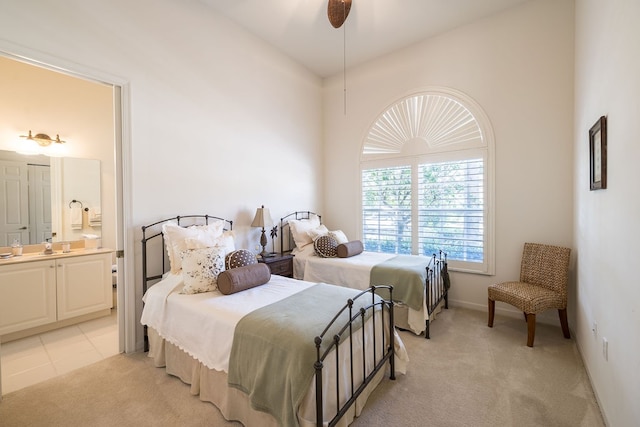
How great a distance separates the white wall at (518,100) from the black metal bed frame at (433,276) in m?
0.30

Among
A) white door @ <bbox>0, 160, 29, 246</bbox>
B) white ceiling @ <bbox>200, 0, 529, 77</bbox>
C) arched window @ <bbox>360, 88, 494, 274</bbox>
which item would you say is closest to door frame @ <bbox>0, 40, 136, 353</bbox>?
white ceiling @ <bbox>200, 0, 529, 77</bbox>

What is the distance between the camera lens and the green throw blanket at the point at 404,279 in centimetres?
286

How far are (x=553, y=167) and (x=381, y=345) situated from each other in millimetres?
2818

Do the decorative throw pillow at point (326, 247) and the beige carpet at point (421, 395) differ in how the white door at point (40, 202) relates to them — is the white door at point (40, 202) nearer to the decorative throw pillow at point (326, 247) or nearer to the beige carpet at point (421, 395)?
the beige carpet at point (421, 395)

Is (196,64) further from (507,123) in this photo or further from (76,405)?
(507,123)

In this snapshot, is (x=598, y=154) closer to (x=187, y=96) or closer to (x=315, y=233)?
(x=315, y=233)

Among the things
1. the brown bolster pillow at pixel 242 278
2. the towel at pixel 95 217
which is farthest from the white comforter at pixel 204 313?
the towel at pixel 95 217

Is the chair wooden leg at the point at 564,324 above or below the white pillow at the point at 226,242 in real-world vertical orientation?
below

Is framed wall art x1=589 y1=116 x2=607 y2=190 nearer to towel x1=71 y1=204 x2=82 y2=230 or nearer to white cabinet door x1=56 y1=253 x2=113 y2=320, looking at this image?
white cabinet door x1=56 y1=253 x2=113 y2=320

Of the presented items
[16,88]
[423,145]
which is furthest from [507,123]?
[16,88]

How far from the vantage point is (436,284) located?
3352 mm

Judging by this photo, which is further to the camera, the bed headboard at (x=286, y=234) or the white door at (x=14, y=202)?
the bed headboard at (x=286, y=234)

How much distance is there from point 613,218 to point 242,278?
2.52 m

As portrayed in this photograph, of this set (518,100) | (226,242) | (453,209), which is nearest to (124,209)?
(226,242)
